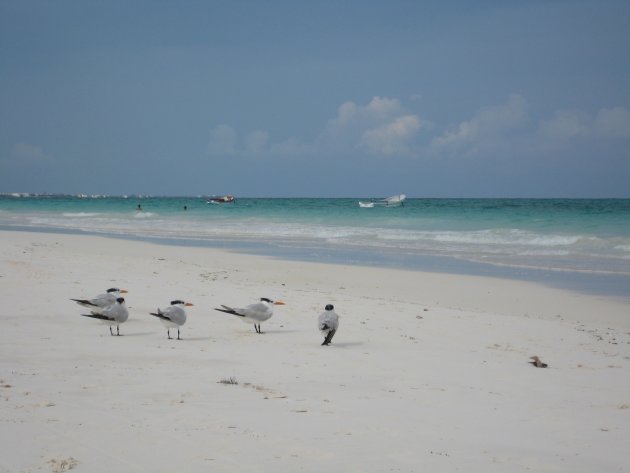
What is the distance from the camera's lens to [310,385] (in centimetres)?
592

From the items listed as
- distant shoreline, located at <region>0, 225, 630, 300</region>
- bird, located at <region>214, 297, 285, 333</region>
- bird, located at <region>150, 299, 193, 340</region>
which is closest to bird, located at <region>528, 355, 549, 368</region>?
bird, located at <region>214, 297, 285, 333</region>

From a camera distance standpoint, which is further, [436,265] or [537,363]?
[436,265]

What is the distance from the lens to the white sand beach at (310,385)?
13.6 feet

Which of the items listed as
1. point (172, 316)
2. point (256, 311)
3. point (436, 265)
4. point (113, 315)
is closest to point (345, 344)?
point (256, 311)

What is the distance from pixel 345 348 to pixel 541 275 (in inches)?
400

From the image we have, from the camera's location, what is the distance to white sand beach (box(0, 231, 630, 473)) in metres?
4.16

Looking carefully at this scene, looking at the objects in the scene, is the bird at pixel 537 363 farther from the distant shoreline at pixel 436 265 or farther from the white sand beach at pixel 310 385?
the distant shoreline at pixel 436 265

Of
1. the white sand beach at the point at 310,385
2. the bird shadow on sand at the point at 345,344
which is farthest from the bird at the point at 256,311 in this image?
the bird shadow on sand at the point at 345,344

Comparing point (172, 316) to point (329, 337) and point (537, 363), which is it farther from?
point (537, 363)

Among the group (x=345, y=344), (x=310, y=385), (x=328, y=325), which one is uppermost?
(x=328, y=325)

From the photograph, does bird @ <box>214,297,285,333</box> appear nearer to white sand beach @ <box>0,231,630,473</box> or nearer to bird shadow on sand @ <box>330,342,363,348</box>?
white sand beach @ <box>0,231,630,473</box>

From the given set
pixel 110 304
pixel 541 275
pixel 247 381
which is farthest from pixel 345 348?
pixel 541 275

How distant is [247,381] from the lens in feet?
19.5

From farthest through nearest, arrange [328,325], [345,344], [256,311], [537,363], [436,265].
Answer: [436,265], [256,311], [345,344], [328,325], [537,363]
